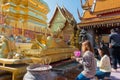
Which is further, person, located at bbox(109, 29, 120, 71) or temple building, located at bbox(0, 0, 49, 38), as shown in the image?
temple building, located at bbox(0, 0, 49, 38)

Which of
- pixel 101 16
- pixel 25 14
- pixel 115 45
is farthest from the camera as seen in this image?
pixel 25 14

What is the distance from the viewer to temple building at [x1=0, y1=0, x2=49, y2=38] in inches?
408

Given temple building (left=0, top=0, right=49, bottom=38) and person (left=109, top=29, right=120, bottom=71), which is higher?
temple building (left=0, top=0, right=49, bottom=38)

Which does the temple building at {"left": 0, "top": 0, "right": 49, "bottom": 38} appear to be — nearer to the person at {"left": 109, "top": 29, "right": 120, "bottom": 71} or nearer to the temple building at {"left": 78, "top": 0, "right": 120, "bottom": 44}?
the temple building at {"left": 78, "top": 0, "right": 120, "bottom": 44}

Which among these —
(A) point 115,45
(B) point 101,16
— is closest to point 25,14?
(B) point 101,16

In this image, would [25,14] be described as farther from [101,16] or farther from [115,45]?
[115,45]

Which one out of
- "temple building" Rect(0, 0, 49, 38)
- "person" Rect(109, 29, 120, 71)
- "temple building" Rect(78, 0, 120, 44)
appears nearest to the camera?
"person" Rect(109, 29, 120, 71)

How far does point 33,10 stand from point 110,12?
670 cm

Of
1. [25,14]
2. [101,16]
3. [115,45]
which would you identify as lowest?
[115,45]

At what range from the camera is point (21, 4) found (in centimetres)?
1216

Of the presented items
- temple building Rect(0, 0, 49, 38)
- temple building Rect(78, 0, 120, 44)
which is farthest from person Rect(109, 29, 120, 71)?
temple building Rect(0, 0, 49, 38)

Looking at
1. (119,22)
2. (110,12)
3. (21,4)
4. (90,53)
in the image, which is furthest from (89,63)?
(21,4)

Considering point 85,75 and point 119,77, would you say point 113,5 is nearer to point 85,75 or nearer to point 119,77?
point 119,77

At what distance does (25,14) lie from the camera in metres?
11.9
